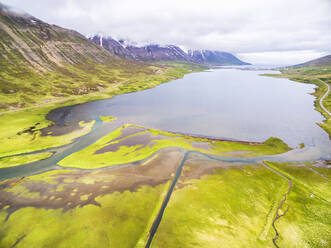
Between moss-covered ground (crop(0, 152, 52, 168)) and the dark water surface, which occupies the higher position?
moss-covered ground (crop(0, 152, 52, 168))

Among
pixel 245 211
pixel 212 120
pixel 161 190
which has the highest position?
pixel 161 190

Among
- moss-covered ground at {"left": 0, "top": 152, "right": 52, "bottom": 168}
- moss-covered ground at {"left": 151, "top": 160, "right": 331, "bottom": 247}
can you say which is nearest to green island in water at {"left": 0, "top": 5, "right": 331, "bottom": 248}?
moss-covered ground at {"left": 151, "top": 160, "right": 331, "bottom": 247}

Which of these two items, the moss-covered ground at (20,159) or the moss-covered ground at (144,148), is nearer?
the moss-covered ground at (20,159)

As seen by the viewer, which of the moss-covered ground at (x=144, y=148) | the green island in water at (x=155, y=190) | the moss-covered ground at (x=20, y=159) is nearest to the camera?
the green island in water at (x=155, y=190)

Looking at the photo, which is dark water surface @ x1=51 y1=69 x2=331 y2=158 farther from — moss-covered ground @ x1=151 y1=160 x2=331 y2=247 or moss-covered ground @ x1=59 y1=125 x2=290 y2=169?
moss-covered ground @ x1=151 y1=160 x2=331 y2=247

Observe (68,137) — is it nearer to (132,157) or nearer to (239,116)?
(132,157)

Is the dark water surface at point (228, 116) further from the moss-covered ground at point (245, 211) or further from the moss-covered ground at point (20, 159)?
the moss-covered ground at point (20, 159)

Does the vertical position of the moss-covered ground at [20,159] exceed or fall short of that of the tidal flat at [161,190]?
it exceeds it

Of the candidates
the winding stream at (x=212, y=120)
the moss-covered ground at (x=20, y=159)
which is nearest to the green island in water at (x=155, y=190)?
the moss-covered ground at (x=20, y=159)

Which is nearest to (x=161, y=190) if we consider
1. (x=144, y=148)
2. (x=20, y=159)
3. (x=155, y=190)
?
(x=155, y=190)

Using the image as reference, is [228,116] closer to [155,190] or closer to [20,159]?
[155,190]

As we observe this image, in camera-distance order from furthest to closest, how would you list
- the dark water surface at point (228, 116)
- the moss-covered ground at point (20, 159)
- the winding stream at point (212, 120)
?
the dark water surface at point (228, 116) → the winding stream at point (212, 120) → the moss-covered ground at point (20, 159)
